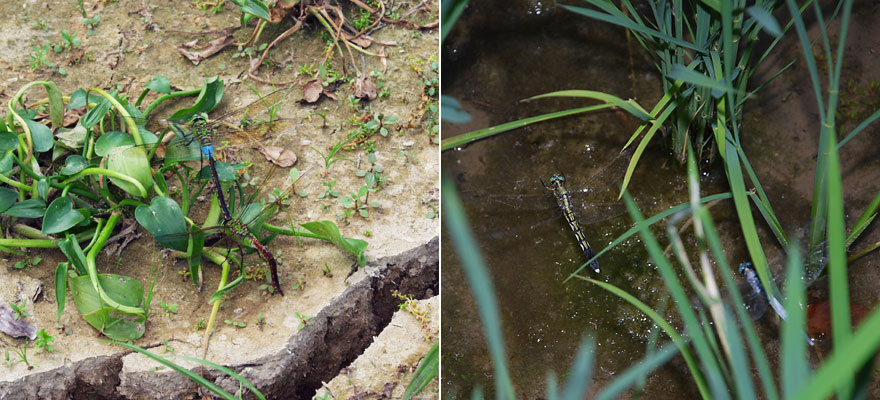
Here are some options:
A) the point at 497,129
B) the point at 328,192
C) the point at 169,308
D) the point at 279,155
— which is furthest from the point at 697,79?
the point at 169,308

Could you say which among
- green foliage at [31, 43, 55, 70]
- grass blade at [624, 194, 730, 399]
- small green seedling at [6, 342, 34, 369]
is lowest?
small green seedling at [6, 342, 34, 369]

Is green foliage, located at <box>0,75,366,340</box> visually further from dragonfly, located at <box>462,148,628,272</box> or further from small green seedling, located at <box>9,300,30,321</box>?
dragonfly, located at <box>462,148,628,272</box>

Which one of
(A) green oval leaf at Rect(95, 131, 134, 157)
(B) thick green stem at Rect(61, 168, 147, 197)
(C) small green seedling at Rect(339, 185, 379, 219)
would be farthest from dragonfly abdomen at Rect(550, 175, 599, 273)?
(A) green oval leaf at Rect(95, 131, 134, 157)

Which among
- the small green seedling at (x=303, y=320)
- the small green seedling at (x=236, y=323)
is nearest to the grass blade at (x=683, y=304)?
the small green seedling at (x=303, y=320)

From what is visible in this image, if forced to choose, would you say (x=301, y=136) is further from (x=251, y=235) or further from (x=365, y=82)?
(x=251, y=235)

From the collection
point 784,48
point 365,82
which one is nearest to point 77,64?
point 365,82

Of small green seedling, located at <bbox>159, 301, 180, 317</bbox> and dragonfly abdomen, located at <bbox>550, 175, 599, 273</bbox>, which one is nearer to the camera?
dragonfly abdomen, located at <bbox>550, 175, 599, 273</bbox>

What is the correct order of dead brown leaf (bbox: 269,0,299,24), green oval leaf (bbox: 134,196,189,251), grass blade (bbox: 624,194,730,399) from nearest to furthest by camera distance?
grass blade (bbox: 624,194,730,399), green oval leaf (bbox: 134,196,189,251), dead brown leaf (bbox: 269,0,299,24)
